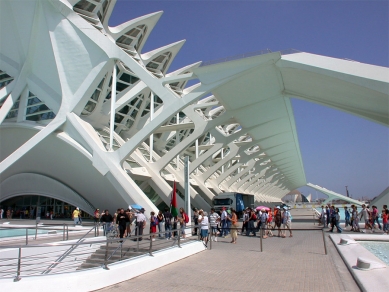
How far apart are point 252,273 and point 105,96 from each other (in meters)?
17.9

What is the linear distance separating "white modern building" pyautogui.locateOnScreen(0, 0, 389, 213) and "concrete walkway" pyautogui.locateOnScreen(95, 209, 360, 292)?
6898 mm

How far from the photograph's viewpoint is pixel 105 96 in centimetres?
2173

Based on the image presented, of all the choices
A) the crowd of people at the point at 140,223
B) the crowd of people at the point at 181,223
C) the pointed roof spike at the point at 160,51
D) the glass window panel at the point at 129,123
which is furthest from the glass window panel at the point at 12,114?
the crowd of people at the point at 140,223

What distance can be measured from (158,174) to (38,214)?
1217cm

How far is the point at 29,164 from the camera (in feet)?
72.1

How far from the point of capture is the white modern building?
15305mm

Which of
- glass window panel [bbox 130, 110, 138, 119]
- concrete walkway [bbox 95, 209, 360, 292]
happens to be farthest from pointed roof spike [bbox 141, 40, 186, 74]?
concrete walkway [bbox 95, 209, 360, 292]

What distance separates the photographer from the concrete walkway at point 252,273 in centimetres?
558

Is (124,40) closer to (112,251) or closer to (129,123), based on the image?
(129,123)

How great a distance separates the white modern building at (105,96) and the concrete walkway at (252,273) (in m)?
6.90

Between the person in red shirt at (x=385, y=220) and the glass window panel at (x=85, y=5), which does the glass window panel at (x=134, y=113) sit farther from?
the person in red shirt at (x=385, y=220)

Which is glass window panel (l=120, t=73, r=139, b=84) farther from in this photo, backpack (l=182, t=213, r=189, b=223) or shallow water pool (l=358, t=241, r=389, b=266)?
shallow water pool (l=358, t=241, r=389, b=266)

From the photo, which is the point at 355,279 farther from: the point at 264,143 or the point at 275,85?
the point at 264,143

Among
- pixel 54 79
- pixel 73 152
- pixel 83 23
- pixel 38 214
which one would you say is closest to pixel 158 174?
pixel 73 152
